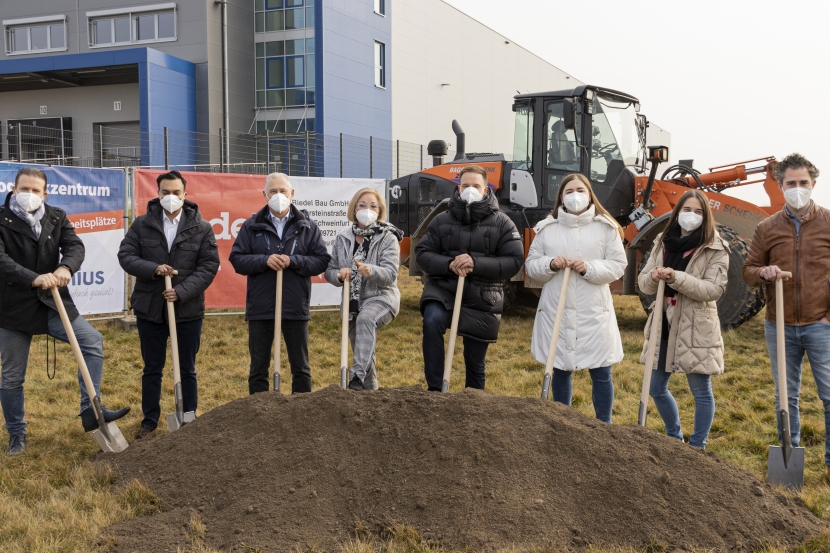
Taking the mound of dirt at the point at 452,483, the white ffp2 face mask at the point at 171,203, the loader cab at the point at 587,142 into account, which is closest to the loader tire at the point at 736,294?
the loader cab at the point at 587,142

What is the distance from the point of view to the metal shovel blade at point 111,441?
4.87 metres

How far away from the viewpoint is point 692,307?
181 inches

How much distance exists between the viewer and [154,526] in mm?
3639

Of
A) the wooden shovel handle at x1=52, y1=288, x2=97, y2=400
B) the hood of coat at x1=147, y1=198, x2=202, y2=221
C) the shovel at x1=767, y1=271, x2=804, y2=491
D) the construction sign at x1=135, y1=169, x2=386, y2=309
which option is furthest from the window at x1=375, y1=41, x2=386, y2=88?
the shovel at x1=767, y1=271, x2=804, y2=491

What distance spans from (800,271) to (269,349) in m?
3.42

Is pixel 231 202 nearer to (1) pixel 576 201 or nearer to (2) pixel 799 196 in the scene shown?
(1) pixel 576 201

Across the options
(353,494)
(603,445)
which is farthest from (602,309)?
(353,494)

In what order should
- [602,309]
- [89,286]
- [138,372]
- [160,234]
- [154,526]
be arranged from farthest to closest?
[89,286] < [138,372] < [160,234] < [602,309] < [154,526]

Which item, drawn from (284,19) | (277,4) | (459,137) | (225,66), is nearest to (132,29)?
(225,66)

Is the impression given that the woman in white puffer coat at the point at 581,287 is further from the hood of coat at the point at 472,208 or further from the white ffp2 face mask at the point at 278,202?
the white ffp2 face mask at the point at 278,202

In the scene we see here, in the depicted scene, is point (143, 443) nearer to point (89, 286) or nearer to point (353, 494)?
point (353, 494)

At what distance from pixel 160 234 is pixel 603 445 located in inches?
128

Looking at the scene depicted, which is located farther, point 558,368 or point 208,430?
point 558,368

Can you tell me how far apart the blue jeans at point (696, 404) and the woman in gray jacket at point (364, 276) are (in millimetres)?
1773
